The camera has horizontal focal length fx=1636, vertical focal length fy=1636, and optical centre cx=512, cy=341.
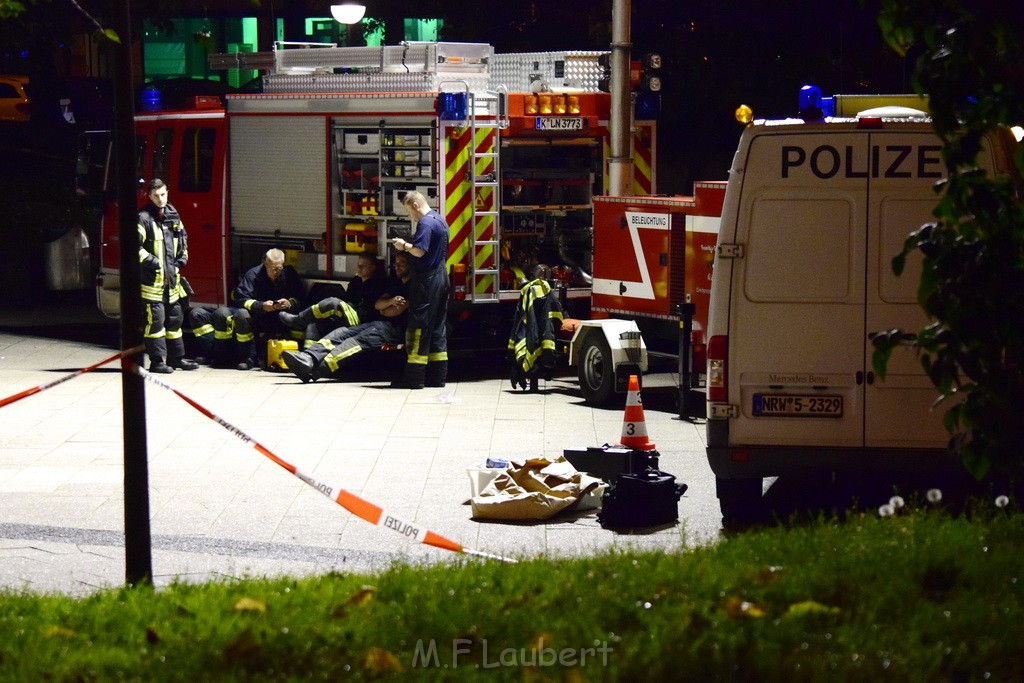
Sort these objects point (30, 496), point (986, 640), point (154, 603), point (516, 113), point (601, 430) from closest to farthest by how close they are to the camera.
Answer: point (986, 640), point (154, 603), point (30, 496), point (601, 430), point (516, 113)

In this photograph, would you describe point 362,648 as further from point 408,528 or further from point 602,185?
point 602,185

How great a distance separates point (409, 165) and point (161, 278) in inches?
105

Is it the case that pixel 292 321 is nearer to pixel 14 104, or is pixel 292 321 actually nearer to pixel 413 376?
pixel 413 376

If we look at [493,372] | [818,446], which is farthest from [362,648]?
[493,372]

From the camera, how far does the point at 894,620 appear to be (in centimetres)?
555

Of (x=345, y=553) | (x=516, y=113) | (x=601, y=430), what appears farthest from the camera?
(x=516, y=113)

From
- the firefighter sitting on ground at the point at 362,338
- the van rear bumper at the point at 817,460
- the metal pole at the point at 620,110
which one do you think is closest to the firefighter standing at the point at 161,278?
the firefighter sitting on ground at the point at 362,338

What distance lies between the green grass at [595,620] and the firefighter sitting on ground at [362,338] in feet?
27.6

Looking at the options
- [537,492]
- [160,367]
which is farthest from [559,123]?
[537,492]

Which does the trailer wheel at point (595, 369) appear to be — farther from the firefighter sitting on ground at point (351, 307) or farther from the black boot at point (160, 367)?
the black boot at point (160, 367)

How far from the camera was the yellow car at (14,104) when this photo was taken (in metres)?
32.5

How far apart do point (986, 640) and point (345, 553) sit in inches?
148

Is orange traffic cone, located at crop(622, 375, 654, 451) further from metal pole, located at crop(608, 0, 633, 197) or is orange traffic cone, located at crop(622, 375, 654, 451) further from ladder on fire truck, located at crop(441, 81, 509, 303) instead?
metal pole, located at crop(608, 0, 633, 197)

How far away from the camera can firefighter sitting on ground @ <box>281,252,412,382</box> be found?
15297 millimetres
